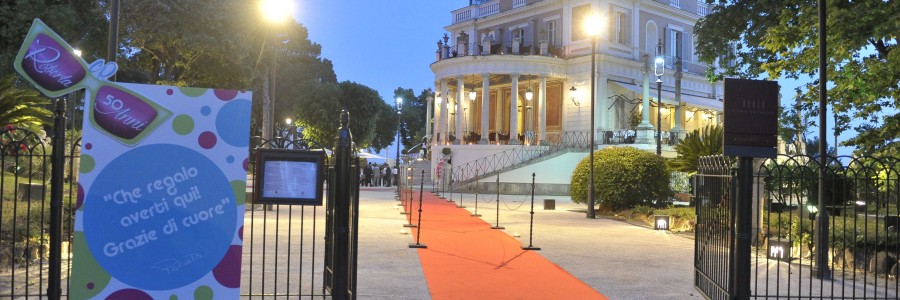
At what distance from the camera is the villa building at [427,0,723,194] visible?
133ft

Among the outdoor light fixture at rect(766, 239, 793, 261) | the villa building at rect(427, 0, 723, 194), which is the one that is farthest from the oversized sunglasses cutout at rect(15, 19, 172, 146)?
the villa building at rect(427, 0, 723, 194)

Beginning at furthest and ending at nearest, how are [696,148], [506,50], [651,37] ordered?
[651,37] → [506,50] → [696,148]

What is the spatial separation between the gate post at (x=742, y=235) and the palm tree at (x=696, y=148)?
43.7ft

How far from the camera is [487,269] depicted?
36.1ft

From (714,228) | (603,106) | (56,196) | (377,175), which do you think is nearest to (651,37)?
(603,106)

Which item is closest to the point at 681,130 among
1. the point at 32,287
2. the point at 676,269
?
the point at 676,269

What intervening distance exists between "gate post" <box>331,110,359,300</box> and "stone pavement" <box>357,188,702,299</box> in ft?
5.72

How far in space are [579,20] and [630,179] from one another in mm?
23538

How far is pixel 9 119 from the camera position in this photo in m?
13.5

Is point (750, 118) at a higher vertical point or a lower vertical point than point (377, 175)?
higher

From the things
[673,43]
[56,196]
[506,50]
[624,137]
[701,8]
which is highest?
[701,8]

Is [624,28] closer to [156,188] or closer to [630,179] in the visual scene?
[630,179]

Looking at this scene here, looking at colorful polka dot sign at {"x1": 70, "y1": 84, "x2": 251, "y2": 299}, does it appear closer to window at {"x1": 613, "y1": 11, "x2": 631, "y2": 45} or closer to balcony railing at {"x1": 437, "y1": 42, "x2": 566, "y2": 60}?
balcony railing at {"x1": 437, "y1": 42, "x2": 566, "y2": 60}

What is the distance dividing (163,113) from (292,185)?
4.47ft
